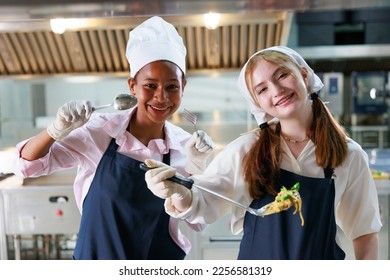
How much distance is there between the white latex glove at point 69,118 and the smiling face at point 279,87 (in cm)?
41

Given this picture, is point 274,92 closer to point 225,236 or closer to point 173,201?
point 173,201

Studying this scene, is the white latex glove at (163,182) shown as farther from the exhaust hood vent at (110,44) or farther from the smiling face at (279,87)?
the exhaust hood vent at (110,44)

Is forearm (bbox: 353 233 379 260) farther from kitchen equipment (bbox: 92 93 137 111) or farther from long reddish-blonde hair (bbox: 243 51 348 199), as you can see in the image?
kitchen equipment (bbox: 92 93 137 111)

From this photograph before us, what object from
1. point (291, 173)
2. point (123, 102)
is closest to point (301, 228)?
point (291, 173)

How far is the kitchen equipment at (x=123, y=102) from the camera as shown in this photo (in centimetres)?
120

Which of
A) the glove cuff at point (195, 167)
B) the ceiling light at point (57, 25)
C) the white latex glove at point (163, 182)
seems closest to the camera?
the white latex glove at point (163, 182)

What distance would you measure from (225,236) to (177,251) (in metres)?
0.20

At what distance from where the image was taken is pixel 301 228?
3.71 feet

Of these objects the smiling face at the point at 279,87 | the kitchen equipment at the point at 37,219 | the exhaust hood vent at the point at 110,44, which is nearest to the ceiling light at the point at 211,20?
the exhaust hood vent at the point at 110,44

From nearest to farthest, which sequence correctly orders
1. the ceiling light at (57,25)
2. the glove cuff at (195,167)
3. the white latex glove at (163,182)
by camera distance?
1. the white latex glove at (163,182)
2. the glove cuff at (195,167)
3. the ceiling light at (57,25)

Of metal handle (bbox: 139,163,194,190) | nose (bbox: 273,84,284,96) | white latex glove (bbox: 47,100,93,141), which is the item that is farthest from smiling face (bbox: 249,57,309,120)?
white latex glove (bbox: 47,100,93,141)

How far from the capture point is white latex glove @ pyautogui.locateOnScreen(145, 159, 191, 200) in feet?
3.51

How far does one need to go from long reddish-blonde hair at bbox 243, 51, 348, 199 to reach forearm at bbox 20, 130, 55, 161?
48cm
